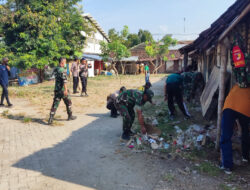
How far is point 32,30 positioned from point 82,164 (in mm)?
15739

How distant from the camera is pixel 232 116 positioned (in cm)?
361

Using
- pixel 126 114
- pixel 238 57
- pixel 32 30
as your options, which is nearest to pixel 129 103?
pixel 126 114

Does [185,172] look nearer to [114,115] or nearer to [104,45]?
[114,115]

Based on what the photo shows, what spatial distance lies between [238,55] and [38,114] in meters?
Answer: 6.79

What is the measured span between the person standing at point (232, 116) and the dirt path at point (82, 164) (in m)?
0.46

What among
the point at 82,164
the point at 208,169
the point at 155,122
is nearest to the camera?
the point at 208,169

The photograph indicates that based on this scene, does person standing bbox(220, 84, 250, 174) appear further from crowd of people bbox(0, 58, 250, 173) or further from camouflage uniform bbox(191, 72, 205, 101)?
camouflage uniform bbox(191, 72, 205, 101)

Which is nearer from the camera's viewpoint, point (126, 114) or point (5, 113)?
point (126, 114)

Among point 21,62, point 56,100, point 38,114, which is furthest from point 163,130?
point 21,62

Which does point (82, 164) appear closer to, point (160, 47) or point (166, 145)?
point (166, 145)

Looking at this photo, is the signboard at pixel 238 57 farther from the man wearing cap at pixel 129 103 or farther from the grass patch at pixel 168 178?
the grass patch at pixel 168 178

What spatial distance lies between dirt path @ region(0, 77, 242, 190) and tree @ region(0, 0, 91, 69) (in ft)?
40.4

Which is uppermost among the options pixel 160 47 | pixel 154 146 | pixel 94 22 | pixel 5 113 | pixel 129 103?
pixel 94 22

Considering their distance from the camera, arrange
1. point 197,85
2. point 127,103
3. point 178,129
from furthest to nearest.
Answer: point 197,85, point 178,129, point 127,103
